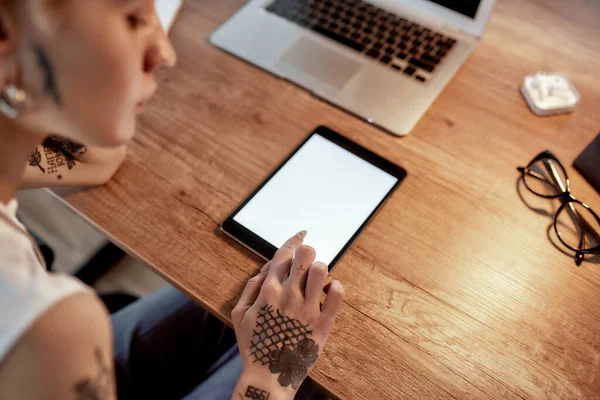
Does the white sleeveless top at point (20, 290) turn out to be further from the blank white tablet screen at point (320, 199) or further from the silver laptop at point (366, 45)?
the silver laptop at point (366, 45)

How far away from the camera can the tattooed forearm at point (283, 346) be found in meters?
0.55

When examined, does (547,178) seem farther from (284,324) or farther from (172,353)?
(172,353)

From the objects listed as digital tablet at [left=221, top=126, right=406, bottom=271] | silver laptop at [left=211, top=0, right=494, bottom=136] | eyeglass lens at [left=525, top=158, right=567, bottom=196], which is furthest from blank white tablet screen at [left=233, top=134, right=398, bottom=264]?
eyeglass lens at [left=525, top=158, right=567, bottom=196]

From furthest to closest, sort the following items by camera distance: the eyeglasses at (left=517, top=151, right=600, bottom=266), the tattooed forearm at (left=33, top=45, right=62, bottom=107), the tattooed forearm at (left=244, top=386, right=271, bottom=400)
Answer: the eyeglasses at (left=517, top=151, right=600, bottom=266) → the tattooed forearm at (left=244, top=386, right=271, bottom=400) → the tattooed forearm at (left=33, top=45, right=62, bottom=107)

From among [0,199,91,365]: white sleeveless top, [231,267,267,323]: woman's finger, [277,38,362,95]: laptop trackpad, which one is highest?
[0,199,91,365]: white sleeveless top

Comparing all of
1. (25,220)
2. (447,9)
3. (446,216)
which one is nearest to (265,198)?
(446,216)

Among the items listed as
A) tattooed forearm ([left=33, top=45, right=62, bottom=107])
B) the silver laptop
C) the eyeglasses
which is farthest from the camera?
the silver laptop

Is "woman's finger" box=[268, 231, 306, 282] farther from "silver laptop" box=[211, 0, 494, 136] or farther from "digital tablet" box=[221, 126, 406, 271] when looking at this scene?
"silver laptop" box=[211, 0, 494, 136]

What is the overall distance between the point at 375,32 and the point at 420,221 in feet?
1.21

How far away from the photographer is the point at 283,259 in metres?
0.59

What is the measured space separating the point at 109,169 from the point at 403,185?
425 millimetres

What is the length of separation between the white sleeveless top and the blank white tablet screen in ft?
0.88

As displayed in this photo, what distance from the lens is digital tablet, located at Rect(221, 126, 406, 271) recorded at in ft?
2.07

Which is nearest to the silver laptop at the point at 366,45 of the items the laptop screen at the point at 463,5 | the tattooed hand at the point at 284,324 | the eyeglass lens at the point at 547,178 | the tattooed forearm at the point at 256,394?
the laptop screen at the point at 463,5
